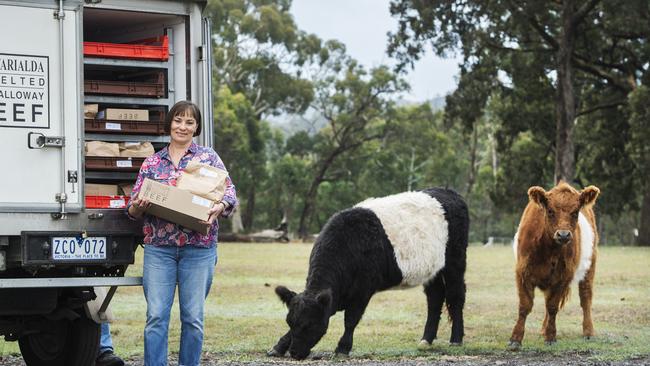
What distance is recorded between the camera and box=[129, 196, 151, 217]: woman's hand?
7496 mm

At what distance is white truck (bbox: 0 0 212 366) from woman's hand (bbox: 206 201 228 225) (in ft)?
2.48

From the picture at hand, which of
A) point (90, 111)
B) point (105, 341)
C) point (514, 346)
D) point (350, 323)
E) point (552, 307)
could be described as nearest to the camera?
point (90, 111)

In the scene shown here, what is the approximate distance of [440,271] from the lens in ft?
40.8

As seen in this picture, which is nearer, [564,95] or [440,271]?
[440,271]

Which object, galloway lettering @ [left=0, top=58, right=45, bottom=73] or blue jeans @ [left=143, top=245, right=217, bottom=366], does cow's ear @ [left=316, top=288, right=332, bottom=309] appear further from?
galloway lettering @ [left=0, top=58, right=45, bottom=73]

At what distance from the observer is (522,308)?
12148 millimetres

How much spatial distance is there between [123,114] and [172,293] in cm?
155

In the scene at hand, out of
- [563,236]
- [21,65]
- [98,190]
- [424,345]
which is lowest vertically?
[424,345]

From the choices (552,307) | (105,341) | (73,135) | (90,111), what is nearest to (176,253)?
(73,135)

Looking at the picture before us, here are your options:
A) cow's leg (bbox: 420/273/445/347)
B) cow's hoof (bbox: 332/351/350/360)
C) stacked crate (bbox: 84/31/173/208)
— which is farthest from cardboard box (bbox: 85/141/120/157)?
cow's leg (bbox: 420/273/445/347)

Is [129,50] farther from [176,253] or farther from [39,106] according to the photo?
[176,253]

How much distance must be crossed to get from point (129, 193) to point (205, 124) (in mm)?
803

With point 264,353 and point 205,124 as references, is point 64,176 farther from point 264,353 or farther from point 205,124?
point 264,353

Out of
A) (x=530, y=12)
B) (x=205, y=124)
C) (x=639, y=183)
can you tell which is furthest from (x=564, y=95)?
(x=205, y=124)
